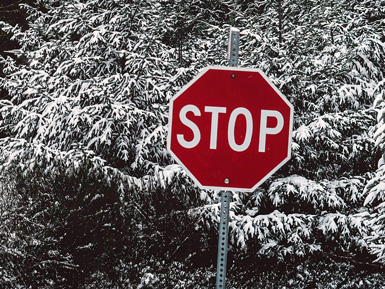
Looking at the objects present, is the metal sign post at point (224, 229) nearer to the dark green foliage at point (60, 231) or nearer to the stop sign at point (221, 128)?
the stop sign at point (221, 128)

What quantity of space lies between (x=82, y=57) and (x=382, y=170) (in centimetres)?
653

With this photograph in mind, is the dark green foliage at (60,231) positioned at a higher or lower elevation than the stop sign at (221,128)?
lower

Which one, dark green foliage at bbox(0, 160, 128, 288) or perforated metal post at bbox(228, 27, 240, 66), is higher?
perforated metal post at bbox(228, 27, 240, 66)

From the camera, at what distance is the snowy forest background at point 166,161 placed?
613 centimetres

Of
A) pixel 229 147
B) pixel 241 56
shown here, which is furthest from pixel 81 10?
pixel 229 147

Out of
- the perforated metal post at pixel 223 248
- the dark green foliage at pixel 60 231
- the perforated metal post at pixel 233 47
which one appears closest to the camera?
the perforated metal post at pixel 223 248

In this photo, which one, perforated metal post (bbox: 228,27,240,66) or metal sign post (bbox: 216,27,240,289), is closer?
metal sign post (bbox: 216,27,240,289)

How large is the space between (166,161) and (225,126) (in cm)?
678

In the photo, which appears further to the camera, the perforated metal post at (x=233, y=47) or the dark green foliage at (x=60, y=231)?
the dark green foliage at (x=60, y=231)

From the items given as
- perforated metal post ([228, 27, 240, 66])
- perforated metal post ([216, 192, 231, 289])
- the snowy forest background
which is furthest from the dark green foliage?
perforated metal post ([228, 27, 240, 66])

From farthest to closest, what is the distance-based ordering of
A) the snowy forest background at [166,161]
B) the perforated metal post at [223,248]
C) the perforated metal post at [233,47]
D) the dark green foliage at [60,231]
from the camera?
1. the snowy forest background at [166,161]
2. the dark green foliage at [60,231]
3. the perforated metal post at [233,47]
4. the perforated metal post at [223,248]

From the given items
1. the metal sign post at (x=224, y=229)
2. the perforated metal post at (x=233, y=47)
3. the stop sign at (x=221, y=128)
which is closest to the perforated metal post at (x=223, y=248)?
the metal sign post at (x=224, y=229)

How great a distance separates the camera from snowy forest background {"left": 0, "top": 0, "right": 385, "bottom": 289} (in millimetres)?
6129

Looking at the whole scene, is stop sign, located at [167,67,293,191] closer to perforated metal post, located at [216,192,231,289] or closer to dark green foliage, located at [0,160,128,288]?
perforated metal post, located at [216,192,231,289]
